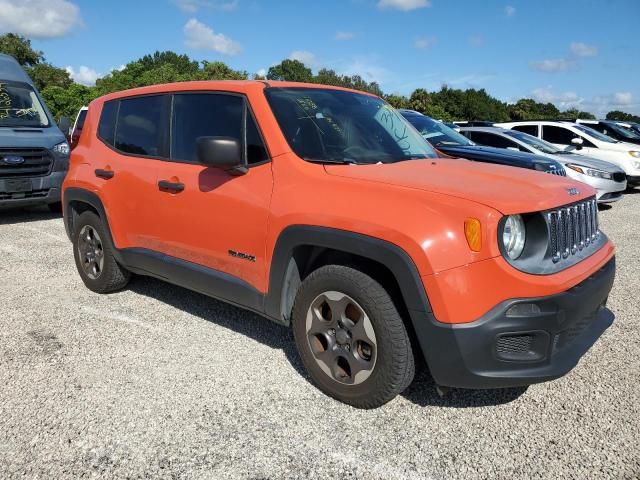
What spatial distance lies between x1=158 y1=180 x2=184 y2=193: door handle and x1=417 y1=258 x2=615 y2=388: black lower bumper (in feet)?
6.37

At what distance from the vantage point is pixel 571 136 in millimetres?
12414

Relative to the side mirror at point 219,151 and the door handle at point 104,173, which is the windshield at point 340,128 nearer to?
the side mirror at point 219,151

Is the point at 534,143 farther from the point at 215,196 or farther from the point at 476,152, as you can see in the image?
the point at 215,196

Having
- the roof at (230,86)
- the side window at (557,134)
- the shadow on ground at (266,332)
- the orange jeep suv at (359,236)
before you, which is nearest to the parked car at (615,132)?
the side window at (557,134)

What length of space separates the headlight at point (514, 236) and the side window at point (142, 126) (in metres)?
→ 2.45

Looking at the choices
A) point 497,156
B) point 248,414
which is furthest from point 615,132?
point 248,414

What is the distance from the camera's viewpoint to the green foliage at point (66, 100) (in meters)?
36.3

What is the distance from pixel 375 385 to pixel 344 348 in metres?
0.25

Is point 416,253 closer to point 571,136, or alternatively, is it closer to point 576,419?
point 576,419

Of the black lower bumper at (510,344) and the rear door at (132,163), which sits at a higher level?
the rear door at (132,163)

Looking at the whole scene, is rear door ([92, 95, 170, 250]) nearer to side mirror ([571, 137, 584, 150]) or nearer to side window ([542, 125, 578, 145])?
side mirror ([571, 137, 584, 150])

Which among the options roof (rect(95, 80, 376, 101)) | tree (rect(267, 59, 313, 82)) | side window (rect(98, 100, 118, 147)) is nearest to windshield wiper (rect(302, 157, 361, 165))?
roof (rect(95, 80, 376, 101))

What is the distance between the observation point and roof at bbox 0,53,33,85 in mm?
8791

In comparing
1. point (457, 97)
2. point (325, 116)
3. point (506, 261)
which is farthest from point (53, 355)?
point (457, 97)
